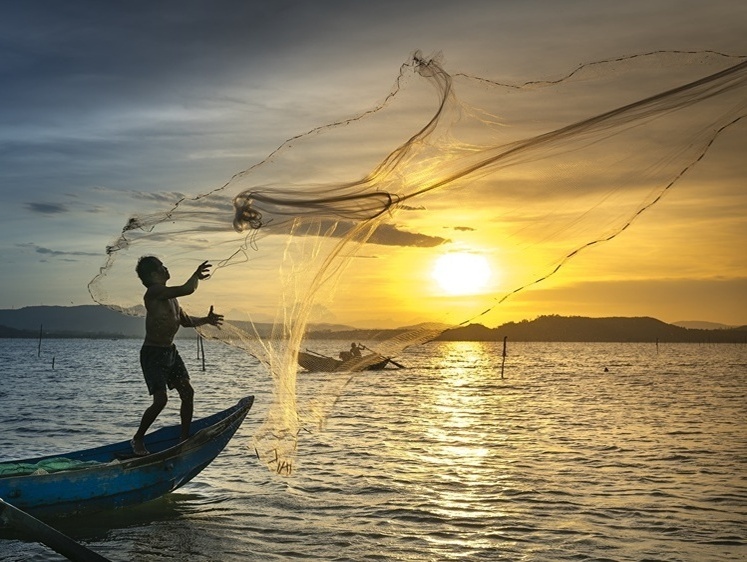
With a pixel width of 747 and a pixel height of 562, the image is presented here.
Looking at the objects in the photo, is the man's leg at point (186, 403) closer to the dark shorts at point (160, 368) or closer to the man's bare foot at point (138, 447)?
the dark shorts at point (160, 368)

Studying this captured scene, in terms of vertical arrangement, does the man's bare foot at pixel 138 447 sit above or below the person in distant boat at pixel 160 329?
below

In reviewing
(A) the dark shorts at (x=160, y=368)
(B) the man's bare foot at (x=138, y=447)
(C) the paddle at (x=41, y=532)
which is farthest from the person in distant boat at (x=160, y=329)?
(C) the paddle at (x=41, y=532)

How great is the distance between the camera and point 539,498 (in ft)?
47.0

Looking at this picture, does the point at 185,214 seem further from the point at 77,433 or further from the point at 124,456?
the point at 77,433

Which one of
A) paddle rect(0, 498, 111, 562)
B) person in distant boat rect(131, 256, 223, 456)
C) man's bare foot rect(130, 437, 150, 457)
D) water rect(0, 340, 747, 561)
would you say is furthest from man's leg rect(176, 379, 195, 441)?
paddle rect(0, 498, 111, 562)

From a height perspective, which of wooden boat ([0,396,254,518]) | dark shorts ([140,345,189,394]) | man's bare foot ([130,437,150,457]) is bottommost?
wooden boat ([0,396,254,518])

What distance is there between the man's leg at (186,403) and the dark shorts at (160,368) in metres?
0.08

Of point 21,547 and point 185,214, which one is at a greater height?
point 185,214

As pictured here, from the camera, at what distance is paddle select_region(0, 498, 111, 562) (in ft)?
25.1

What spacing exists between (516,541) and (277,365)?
165 inches

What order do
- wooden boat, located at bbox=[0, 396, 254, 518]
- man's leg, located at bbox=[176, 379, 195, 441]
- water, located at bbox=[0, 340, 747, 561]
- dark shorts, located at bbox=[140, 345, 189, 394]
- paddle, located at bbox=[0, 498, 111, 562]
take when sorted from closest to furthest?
1. paddle, located at bbox=[0, 498, 111, 562]
2. wooden boat, located at bbox=[0, 396, 254, 518]
3. water, located at bbox=[0, 340, 747, 561]
4. dark shorts, located at bbox=[140, 345, 189, 394]
5. man's leg, located at bbox=[176, 379, 195, 441]

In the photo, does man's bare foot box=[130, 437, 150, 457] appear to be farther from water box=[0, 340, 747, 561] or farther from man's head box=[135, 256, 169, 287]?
man's head box=[135, 256, 169, 287]

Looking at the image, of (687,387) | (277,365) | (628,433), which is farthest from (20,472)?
(687,387)

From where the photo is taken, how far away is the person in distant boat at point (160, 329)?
1069 centimetres
